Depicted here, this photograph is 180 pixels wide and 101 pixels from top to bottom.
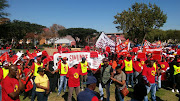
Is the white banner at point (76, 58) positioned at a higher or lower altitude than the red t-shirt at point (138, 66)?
higher

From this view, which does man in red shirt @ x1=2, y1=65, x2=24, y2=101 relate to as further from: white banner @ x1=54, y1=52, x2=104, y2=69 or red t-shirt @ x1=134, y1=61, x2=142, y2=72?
red t-shirt @ x1=134, y1=61, x2=142, y2=72

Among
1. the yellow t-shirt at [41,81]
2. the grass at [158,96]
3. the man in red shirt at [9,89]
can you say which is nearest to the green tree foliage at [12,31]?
the grass at [158,96]

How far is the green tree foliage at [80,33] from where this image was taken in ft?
211

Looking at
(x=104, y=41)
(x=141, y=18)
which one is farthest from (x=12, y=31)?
(x=104, y=41)

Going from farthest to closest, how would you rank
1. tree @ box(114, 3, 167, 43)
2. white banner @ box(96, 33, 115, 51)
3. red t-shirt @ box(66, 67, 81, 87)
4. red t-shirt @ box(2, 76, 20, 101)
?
1. tree @ box(114, 3, 167, 43)
2. white banner @ box(96, 33, 115, 51)
3. red t-shirt @ box(66, 67, 81, 87)
4. red t-shirt @ box(2, 76, 20, 101)

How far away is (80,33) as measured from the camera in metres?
64.1

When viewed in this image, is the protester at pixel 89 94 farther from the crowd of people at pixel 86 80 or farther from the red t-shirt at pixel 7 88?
the red t-shirt at pixel 7 88

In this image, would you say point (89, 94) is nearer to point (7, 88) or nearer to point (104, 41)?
point (7, 88)

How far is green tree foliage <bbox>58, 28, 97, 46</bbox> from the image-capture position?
64312mm

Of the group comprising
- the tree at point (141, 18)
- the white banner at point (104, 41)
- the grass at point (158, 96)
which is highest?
the tree at point (141, 18)

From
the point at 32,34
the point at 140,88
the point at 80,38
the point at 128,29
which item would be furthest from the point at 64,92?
the point at 80,38

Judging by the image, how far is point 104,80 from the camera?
18.7 feet

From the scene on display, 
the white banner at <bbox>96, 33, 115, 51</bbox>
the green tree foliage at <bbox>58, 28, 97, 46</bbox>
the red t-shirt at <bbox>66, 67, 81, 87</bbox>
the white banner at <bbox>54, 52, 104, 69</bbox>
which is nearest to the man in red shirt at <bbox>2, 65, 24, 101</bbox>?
the red t-shirt at <bbox>66, 67, 81, 87</bbox>

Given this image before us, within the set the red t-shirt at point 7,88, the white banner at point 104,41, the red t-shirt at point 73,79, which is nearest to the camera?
the red t-shirt at point 7,88
